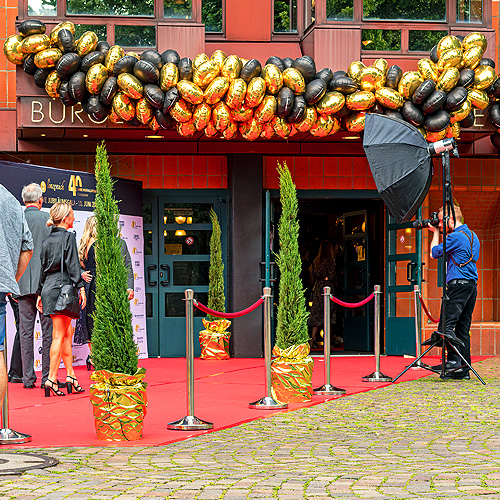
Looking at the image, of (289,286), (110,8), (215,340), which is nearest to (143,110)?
(110,8)

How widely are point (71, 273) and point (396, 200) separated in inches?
137

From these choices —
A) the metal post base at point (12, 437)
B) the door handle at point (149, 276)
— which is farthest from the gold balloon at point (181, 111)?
the metal post base at point (12, 437)

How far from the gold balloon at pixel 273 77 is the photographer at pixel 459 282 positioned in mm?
2649

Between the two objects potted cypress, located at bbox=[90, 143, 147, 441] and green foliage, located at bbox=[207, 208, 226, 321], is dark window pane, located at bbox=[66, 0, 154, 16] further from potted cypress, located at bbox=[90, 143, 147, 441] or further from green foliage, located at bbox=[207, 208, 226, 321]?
potted cypress, located at bbox=[90, 143, 147, 441]

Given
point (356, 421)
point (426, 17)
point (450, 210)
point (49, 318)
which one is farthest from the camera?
point (426, 17)

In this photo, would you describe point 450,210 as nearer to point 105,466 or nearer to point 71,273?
point 71,273

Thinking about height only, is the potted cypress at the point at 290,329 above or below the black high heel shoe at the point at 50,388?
above

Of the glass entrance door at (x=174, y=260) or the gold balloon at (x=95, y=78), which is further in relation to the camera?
the glass entrance door at (x=174, y=260)

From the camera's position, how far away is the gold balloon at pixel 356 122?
36.2 feet

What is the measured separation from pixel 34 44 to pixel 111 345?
589 centimetres

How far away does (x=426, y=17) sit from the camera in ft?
39.3

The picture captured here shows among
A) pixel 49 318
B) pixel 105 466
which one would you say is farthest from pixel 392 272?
pixel 105 466

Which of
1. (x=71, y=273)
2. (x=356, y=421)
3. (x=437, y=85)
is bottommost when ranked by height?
(x=356, y=421)

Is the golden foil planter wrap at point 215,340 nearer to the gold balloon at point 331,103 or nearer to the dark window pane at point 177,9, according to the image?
the gold balloon at point 331,103
